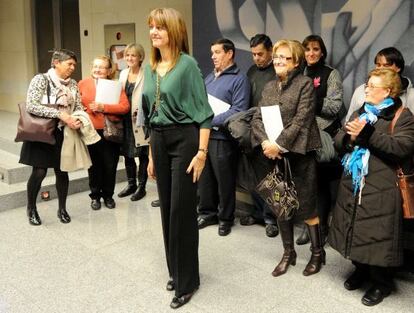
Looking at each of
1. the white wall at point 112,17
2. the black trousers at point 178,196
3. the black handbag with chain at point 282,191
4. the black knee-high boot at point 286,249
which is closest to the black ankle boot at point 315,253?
the black knee-high boot at point 286,249

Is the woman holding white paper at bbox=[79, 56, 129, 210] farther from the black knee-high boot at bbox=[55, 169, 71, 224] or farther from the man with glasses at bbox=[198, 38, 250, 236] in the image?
the man with glasses at bbox=[198, 38, 250, 236]

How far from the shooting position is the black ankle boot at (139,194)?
14.2 feet

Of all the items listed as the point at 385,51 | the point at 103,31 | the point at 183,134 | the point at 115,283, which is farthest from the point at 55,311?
the point at 103,31

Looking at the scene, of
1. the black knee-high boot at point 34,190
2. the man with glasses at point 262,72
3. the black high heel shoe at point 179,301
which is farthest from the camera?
the black knee-high boot at point 34,190

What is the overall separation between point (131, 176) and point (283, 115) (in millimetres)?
→ 2277

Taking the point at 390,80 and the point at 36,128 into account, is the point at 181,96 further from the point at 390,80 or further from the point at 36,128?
the point at 36,128

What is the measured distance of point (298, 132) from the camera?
2.55 m

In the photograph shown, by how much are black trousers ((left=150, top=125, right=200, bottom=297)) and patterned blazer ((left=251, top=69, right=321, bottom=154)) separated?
0.60 metres

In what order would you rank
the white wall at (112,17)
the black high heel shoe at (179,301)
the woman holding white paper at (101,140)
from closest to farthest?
1. the black high heel shoe at (179,301)
2. the woman holding white paper at (101,140)
3. the white wall at (112,17)

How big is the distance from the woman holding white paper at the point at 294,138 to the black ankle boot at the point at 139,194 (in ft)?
5.99

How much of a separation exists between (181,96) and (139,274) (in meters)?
1.23

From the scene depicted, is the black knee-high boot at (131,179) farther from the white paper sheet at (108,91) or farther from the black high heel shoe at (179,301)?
the black high heel shoe at (179,301)

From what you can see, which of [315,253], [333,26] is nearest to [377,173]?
[315,253]

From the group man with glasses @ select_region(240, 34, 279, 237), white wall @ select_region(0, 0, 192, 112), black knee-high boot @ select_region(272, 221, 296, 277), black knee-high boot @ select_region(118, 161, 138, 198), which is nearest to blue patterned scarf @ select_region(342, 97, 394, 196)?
black knee-high boot @ select_region(272, 221, 296, 277)
